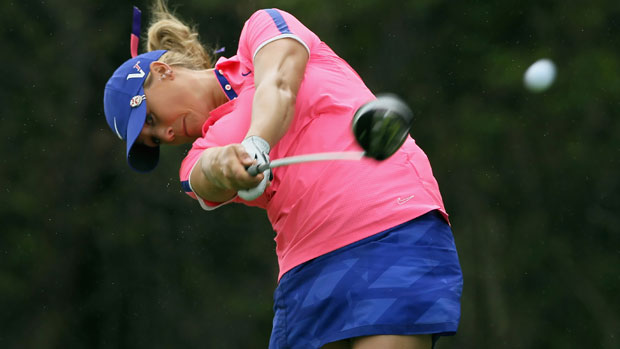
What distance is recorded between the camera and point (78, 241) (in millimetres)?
7801

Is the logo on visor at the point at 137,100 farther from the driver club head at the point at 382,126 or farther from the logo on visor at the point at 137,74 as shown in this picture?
the driver club head at the point at 382,126

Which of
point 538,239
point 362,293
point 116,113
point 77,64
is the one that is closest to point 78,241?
point 77,64

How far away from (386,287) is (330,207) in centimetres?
25

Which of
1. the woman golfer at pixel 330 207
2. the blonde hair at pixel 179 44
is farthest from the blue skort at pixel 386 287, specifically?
the blonde hair at pixel 179 44

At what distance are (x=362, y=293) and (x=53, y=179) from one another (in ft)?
19.9

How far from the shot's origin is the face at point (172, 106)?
256 centimetres

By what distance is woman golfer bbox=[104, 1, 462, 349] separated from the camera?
2.17 m

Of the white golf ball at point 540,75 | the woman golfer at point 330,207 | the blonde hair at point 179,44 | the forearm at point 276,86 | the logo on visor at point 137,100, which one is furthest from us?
the white golf ball at point 540,75

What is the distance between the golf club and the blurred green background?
19.9 feet

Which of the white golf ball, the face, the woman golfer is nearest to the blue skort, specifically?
the woman golfer

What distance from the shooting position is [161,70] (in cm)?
259

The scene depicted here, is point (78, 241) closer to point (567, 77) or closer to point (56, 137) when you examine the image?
point (56, 137)

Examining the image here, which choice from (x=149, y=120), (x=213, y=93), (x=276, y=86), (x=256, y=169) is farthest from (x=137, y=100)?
(x=256, y=169)

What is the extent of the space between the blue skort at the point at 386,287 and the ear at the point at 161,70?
2.30 feet
